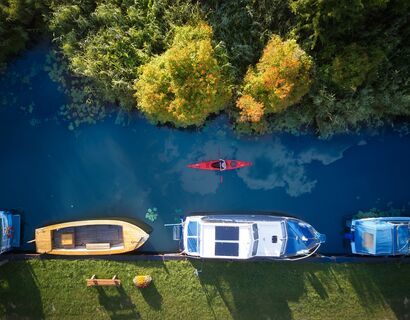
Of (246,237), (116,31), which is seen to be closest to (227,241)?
(246,237)

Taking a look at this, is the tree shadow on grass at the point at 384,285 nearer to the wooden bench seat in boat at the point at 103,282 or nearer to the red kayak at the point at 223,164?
the red kayak at the point at 223,164

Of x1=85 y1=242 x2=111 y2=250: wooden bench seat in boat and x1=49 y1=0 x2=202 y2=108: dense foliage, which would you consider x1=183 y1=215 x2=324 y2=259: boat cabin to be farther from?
x1=49 y1=0 x2=202 y2=108: dense foliage

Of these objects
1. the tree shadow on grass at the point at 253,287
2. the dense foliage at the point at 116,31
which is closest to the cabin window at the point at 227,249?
the tree shadow on grass at the point at 253,287

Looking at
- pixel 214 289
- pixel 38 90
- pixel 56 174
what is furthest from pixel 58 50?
pixel 214 289

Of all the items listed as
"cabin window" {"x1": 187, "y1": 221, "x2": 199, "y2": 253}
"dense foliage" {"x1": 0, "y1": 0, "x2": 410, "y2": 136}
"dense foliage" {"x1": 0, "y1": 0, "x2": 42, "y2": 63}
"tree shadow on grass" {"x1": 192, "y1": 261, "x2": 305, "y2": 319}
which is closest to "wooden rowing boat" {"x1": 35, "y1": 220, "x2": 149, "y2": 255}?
"cabin window" {"x1": 187, "y1": 221, "x2": 199, "y2": 253}

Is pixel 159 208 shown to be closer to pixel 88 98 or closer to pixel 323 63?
pixel 88 98

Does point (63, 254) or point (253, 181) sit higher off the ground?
point (253, 181)
